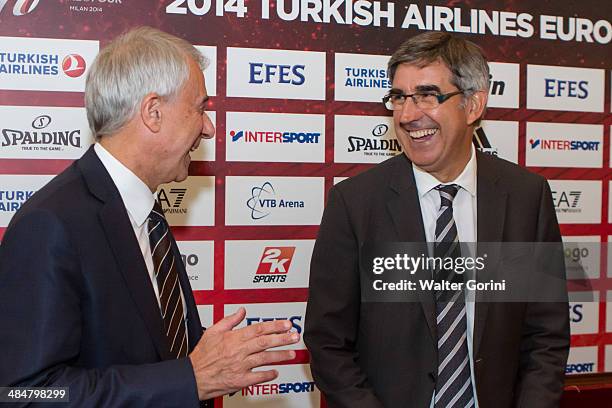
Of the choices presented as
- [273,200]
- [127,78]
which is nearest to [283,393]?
[273,200]

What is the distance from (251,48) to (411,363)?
1735 mm

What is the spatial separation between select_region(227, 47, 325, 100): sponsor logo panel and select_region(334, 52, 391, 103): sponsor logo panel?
0.28 ft

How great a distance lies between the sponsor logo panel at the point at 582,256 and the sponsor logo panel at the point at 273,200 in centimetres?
145

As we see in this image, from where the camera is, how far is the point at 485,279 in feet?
6.47

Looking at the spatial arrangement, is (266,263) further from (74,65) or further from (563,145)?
(563,145)

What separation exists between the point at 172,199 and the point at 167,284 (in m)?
1.39

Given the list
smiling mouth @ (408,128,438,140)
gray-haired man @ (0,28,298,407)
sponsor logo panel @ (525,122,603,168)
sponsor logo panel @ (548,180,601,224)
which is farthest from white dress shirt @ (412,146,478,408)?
sponsor logo panel @ (548,180,601,224)

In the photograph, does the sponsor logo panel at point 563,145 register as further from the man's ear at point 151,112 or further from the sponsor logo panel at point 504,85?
the man's ear at point 151,112

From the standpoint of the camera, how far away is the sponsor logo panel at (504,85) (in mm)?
3312

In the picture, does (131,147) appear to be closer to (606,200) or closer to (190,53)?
(190,53)

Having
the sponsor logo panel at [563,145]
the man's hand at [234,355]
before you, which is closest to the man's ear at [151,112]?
the man's hand at [234,355]

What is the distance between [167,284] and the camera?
157 cm

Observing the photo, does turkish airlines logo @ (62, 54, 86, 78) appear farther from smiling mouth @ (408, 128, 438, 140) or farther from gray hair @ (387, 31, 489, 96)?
smiling mouth @ (408, 128, 438, 140)

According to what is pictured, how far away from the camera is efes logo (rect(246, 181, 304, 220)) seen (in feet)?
9.85
